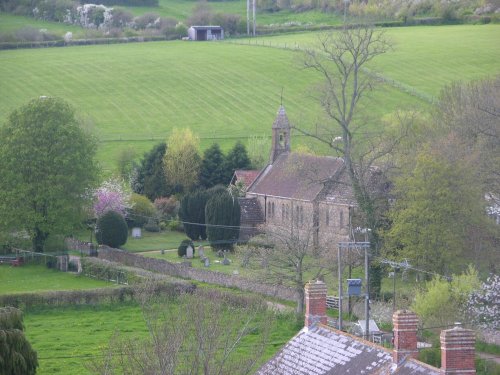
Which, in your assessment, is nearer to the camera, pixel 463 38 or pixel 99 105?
pixel 99 105

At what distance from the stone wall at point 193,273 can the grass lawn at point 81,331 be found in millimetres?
5511

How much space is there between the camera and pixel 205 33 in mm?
156000

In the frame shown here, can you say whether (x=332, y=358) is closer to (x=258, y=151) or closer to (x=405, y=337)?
(x=405, y=337)

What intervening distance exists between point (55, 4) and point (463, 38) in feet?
167

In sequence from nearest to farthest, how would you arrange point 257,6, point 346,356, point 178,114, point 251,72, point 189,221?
point 346,356
point 189,221
point 178,114
point 251,72
point 257,6

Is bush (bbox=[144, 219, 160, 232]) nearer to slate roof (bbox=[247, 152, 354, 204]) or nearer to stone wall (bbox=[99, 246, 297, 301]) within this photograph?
slate roof (bbox=[247, 152, 354, 204])

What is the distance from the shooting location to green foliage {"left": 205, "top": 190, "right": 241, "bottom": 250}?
7956cm

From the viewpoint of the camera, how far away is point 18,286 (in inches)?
2630

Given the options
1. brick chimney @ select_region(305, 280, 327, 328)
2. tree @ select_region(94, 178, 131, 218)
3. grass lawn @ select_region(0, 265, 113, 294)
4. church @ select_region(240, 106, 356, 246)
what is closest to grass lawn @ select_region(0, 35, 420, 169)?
tree @ select_region(94, 178, 131, 218)

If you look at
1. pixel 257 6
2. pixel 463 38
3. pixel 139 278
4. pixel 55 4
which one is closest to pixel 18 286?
pixel 139 278

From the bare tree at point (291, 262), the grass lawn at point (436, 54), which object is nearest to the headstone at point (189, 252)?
the bare tree at point (291, 262)

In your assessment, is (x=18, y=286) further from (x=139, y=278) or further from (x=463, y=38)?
(x=463, y=38)

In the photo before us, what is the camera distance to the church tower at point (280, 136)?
3378 inches

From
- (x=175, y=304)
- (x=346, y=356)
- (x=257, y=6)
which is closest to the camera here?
(x=346, y=356)
